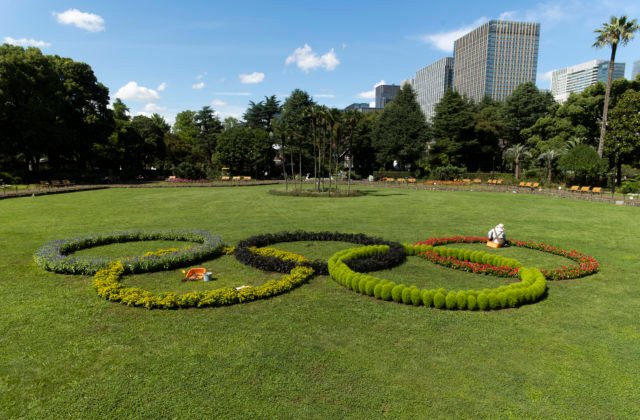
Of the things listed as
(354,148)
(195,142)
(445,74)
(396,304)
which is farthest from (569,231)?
(445,74)

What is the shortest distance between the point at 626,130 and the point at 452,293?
3728cm

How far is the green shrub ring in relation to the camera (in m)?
9.04

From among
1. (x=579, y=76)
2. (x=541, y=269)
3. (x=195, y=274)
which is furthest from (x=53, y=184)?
(x=579, y=76)

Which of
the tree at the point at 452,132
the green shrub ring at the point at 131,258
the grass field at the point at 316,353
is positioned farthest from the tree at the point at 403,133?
the grass field at the point at 316,353

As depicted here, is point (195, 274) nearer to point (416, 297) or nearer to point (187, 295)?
point (187, 295)

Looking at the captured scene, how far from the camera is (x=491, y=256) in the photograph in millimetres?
9969

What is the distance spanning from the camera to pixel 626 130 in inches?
1341

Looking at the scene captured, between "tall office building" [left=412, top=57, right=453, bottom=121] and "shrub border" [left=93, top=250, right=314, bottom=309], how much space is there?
5565 inches

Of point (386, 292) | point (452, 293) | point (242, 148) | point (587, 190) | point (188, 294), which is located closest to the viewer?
point (452, 293)

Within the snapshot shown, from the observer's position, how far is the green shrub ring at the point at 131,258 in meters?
9.04

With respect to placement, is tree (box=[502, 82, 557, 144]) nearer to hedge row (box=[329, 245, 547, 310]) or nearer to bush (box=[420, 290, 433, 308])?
hedge row (box=[329, 245, 547, 310])

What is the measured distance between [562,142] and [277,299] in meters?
42.5

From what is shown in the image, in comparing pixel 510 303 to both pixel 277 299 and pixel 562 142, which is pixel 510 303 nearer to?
pixel 277 299

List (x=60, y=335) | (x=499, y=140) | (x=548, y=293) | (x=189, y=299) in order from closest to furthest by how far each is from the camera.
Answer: (x=60, y=335), (x=189, y=299), (x=548, y=293), (x=499, y=140)
